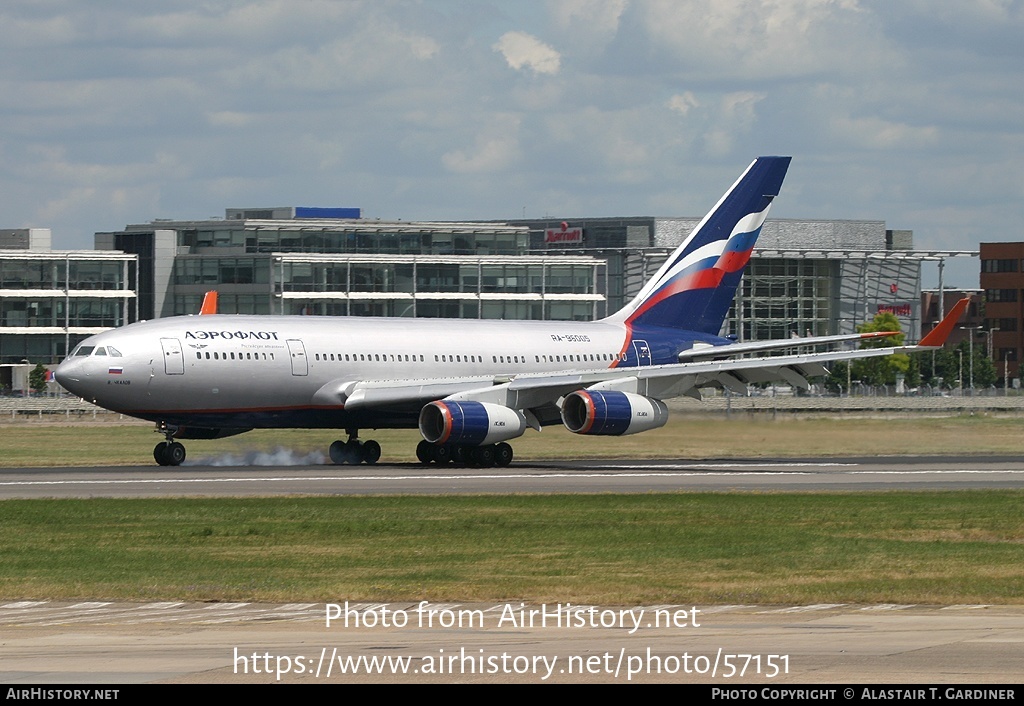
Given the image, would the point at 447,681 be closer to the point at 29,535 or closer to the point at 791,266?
the point at 29,535

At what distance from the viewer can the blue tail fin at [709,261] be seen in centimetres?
5828

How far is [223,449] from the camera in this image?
185 feet

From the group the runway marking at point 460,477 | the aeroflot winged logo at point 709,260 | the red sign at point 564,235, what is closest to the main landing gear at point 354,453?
the runway marking at point 460,477

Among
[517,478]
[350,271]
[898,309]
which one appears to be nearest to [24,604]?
[517,478]

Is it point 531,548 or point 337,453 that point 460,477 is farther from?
point 531,548

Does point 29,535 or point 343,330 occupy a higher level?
point 343,330

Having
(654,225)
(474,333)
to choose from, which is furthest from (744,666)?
(654,225)

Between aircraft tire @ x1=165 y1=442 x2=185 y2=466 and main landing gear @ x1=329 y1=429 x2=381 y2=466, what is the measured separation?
5.19 metres

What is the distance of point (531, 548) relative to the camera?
2594 cm

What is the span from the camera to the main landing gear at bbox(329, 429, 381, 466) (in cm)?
5131

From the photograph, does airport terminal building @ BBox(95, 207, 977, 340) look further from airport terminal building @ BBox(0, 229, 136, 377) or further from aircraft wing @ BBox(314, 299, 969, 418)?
aircraft wing @ BBox(314, 299, 969, 418)

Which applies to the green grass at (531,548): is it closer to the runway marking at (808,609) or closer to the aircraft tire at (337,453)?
the runway marking at (808,609)

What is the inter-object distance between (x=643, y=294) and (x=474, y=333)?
7492 mm

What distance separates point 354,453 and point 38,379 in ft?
271
